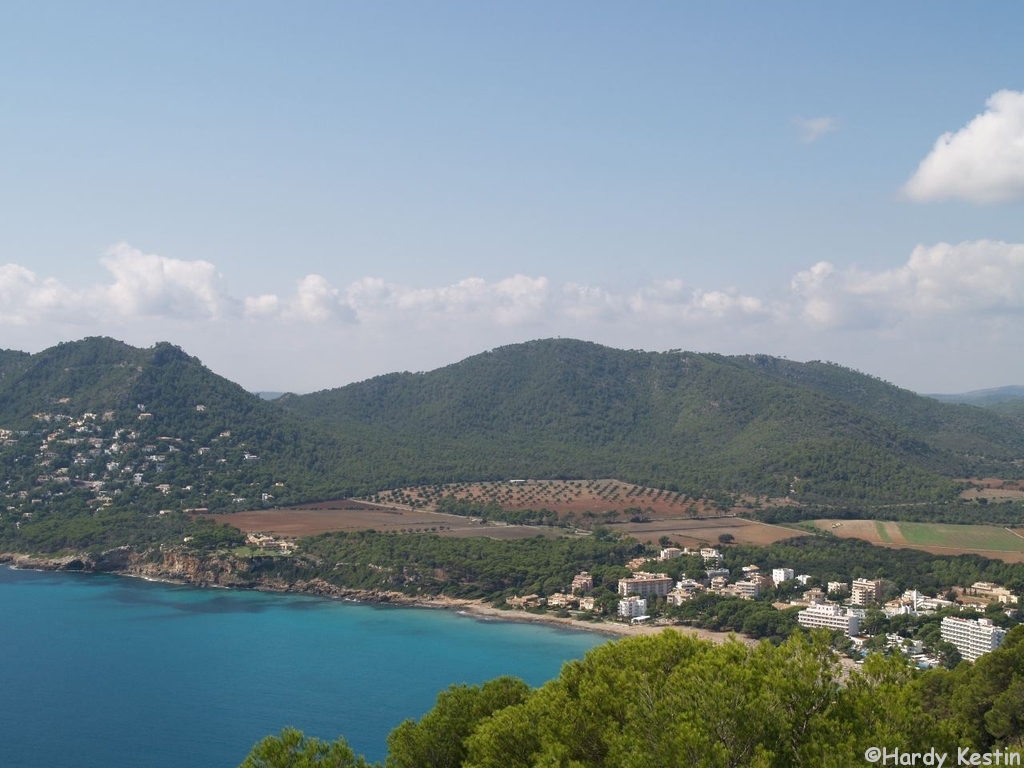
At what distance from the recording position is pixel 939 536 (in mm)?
59250

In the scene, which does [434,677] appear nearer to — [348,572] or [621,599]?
[621,599]

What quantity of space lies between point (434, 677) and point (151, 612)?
56.6ft

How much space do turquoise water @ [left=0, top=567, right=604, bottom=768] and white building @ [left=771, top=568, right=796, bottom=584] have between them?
12.4 meters

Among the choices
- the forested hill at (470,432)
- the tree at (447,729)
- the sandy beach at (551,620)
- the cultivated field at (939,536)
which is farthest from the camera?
the forested hill at (470,432)

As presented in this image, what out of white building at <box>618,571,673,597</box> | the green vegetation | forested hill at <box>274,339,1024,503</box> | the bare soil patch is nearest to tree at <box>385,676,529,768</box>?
the green vegetation

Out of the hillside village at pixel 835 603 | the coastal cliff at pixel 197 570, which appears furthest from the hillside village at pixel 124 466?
the hillside village at pixel 835 603

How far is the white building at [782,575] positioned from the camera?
152 ft

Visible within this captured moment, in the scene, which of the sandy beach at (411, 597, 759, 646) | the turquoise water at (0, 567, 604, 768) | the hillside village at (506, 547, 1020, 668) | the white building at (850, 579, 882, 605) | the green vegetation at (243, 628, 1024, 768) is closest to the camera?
the green vegetation at (243, 628, 1024, 768)

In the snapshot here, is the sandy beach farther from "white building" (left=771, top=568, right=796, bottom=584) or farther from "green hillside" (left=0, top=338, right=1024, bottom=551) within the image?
"green hillside" (left=0, top=338, right=1024, bottom=551)

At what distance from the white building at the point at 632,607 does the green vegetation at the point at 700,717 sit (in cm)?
2898

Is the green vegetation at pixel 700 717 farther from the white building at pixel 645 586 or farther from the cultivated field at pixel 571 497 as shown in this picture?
the cultivated field at pixel 571 497

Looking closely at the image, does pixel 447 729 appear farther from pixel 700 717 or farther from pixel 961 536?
pixel 961 536

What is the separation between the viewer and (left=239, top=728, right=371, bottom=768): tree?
38.7ft

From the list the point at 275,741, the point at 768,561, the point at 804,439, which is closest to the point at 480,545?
the point at 768,561
